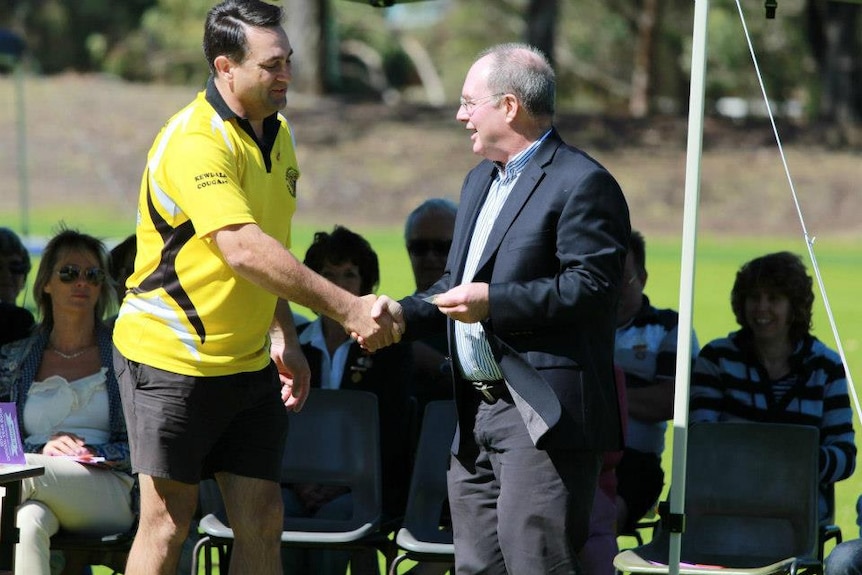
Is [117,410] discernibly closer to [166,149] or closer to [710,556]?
[166,149]

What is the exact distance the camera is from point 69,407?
5.11m

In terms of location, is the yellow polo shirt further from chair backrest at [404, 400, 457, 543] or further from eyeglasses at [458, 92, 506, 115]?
chair backrest at [404, 400, 457, 543]

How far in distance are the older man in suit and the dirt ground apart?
24.6 m

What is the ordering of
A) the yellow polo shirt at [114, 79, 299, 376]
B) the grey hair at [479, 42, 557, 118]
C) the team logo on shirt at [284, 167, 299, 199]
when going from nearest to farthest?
the grey hair at [479, 42, 557, 118], the yellow polo shirt at [114, 79, 299, 376], the team logo on shirt at [284, 167, 299, 199]

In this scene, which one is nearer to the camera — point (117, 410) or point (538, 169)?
point (538, 169)

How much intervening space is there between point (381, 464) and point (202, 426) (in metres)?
1.38

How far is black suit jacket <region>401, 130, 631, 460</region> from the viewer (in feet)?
12.2

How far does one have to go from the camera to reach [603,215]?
3.75m

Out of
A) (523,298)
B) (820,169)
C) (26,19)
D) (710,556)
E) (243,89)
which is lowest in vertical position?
(710,556)

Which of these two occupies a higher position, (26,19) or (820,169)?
(26,19)

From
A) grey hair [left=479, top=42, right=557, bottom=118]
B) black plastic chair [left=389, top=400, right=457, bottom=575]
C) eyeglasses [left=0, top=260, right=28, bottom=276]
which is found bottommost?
black plastic chair [left=389, top=400, right=457, bottom=575]

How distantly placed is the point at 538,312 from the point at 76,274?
223 cm

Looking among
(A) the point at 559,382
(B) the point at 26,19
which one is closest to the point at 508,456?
(A) the point at 559,382

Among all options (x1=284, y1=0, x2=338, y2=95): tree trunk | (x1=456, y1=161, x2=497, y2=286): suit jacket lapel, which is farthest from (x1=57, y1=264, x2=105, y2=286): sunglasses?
(x1=284, y1=0, x2=338, y2=95): tree trunk
